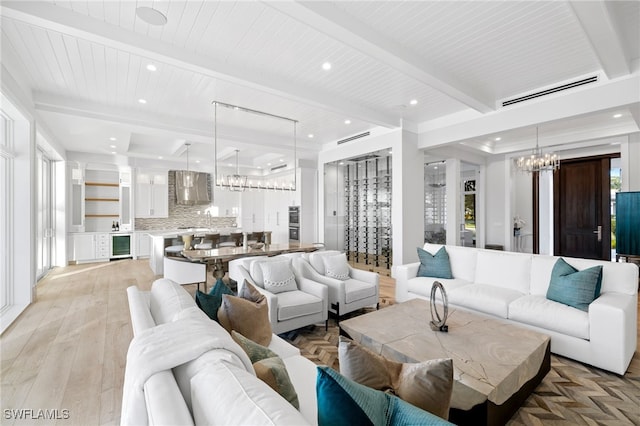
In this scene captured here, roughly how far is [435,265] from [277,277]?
7.30 feet

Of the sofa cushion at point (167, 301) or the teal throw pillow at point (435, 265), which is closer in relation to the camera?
the sofa cushion at point (167, 301)

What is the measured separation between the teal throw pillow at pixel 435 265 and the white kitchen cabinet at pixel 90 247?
8.18 meters

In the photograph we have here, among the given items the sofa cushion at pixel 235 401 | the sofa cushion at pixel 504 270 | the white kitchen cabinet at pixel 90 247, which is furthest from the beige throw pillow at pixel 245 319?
the white kitchen cabinet at pixel 90 247

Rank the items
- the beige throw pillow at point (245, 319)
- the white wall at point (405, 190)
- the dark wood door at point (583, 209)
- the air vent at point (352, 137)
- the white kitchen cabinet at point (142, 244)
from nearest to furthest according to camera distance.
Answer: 1. the beige throw pillow at point (245, 319)
2. the white wall at point (405, 190)
3. the dark wood door at point (583, 209)
4. the air vent at point (352, 137)
5. the white kitchen cabinet at point (142, 244)

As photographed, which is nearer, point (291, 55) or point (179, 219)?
point (291, 55)

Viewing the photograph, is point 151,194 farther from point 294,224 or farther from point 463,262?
point 463,262

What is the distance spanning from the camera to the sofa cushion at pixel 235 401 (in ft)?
2.42

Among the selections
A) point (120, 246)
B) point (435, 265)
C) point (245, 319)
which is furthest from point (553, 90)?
point (120, 246)

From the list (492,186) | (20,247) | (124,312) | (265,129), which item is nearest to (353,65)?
(265,129)

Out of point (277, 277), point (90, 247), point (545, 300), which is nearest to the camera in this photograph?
point (545, 300)

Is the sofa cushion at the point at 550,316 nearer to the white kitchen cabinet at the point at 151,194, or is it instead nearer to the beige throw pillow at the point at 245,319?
the beige throw pillow at the point at 245,319

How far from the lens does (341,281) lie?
364 cm

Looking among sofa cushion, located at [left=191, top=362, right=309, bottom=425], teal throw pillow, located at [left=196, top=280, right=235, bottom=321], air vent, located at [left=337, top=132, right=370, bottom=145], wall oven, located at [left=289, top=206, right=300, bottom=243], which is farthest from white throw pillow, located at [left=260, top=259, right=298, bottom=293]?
wall oven, located at [left=289, top=206, right=300, bottom=243]

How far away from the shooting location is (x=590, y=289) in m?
2.79
